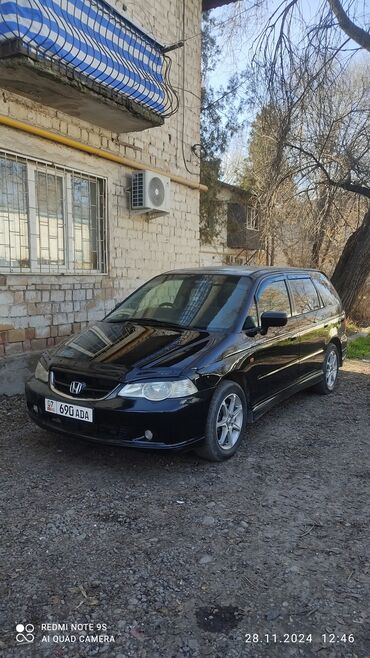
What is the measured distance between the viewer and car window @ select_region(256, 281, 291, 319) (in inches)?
177

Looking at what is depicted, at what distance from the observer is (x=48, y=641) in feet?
6.54

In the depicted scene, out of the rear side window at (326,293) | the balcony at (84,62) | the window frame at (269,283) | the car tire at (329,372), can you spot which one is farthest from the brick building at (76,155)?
the car tire at (329,372)

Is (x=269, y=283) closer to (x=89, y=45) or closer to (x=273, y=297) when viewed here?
(x=273, y=297)

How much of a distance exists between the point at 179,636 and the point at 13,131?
18.2 feet

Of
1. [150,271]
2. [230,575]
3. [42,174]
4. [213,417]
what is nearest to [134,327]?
[213,417]

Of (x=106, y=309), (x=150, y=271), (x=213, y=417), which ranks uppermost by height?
(x=150, y=271)

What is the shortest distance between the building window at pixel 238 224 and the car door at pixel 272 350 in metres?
14.9

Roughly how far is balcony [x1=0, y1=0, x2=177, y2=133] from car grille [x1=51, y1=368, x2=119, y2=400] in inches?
135

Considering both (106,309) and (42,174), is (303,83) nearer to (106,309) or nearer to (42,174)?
(42,174)

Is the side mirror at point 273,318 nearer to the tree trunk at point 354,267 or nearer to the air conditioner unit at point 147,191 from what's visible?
the air conditioner unit at point 147,191

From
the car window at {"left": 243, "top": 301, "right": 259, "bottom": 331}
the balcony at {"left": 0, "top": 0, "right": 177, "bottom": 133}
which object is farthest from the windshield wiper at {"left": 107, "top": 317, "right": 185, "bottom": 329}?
the balcony at {"left": 0, "top": 0, "right": 177, "bottom": 133}

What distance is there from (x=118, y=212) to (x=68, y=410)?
4682 mm

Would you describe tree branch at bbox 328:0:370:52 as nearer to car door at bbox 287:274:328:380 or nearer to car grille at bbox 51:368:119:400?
car door at bbox 287:274:328:380

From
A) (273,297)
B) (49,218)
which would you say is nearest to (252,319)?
(273,297)
